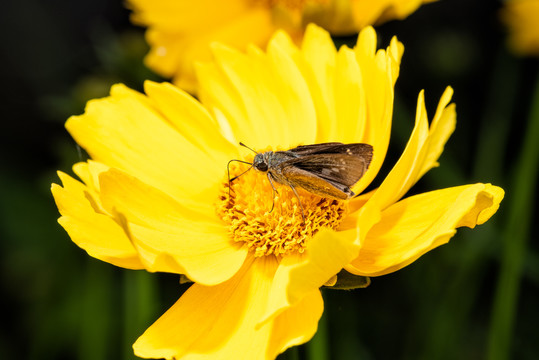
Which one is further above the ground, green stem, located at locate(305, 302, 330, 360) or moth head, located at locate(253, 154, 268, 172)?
moth head, located at locate(253, 154, 268, 172)

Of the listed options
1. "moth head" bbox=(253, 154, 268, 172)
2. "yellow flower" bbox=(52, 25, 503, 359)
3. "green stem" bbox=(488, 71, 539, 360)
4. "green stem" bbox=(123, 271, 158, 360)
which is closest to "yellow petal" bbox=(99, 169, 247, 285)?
"yellow flower" bbox=(52, 25, 503, 359)

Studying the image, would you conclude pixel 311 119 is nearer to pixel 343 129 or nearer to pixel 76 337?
pixel 343 129

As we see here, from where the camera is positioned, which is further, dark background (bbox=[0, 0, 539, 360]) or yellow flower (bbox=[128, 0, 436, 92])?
yellow flower (bbox=[128, 0, 436, 92])

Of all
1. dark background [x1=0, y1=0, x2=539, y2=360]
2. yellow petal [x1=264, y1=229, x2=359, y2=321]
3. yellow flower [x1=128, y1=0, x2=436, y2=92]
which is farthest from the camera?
yellow flower [x1=128, y1=0, x2=436, y2=92]

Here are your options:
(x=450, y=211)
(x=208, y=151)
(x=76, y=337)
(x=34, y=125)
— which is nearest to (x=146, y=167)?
(x=208, y=151)

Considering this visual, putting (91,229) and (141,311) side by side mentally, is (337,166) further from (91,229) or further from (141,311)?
(141,311)

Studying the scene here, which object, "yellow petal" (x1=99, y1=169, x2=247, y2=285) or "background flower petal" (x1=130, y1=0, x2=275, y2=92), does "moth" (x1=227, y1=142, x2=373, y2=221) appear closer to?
"yellow petal" (x1=99, y1=169, x2=247, y2=285)
